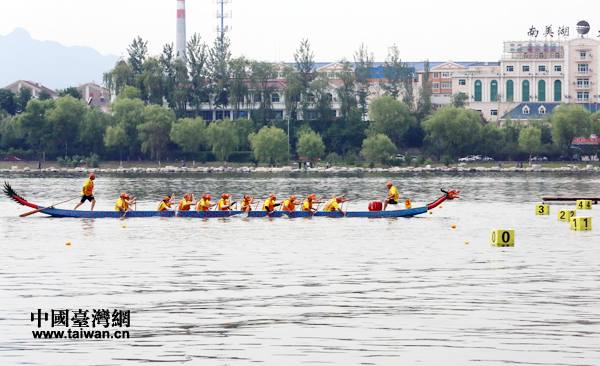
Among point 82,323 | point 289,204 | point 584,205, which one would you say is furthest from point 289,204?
point 82,323

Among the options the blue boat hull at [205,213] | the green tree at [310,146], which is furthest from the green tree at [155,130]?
the blue boat hull at [205,213]

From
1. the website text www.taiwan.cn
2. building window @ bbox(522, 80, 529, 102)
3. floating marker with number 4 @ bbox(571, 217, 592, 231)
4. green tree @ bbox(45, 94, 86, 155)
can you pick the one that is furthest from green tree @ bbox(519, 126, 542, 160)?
the website text www.taiwan.cn

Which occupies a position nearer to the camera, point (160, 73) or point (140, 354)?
point (140, 354)

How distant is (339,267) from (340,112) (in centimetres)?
11476

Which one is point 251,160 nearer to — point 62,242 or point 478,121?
point 478,121

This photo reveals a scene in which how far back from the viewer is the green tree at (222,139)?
119 meters

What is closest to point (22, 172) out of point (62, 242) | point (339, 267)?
point (62, 242)

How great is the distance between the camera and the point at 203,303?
17359mm

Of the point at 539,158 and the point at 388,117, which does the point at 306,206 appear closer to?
the point at 388,117

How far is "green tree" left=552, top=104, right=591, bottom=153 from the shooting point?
12019cm

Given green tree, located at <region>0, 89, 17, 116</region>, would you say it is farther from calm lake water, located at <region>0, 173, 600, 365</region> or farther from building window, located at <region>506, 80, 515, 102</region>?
calm lake water, located at <region>0, 173, 600, 365</region>

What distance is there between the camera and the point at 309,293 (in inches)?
736

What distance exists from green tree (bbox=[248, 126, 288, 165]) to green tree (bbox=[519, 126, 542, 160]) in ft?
124

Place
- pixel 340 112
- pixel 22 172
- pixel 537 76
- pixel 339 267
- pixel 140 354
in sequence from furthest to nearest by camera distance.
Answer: pixel 537 76, pixel 340 112, pixel 22 172, pixel 339 267, pixel 140 354
